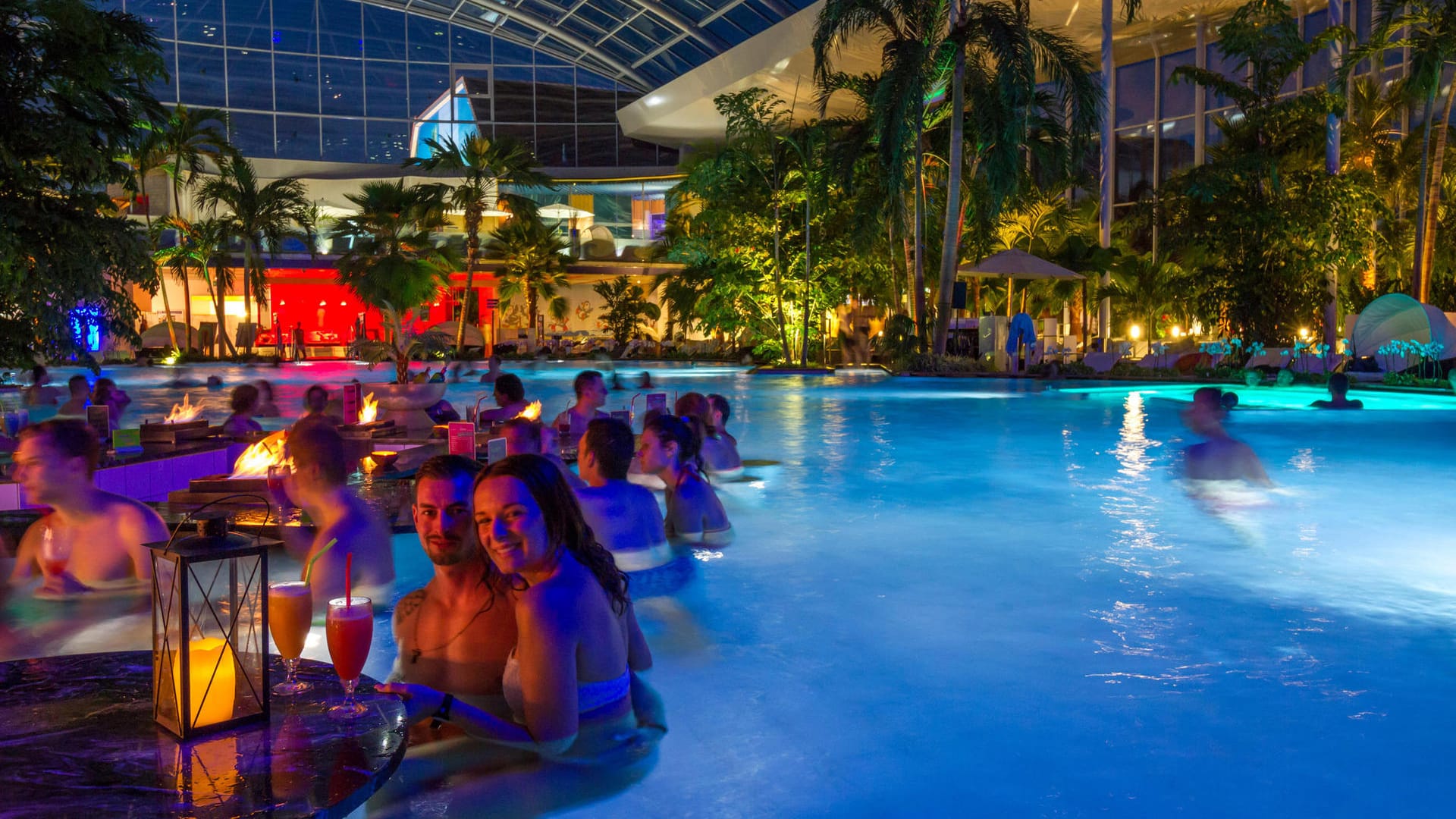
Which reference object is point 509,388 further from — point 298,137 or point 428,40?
point 428,40

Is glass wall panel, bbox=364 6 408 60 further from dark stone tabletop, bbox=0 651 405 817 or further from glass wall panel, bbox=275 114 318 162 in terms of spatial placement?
dark stone tabletop, bbox=0 651 405 817

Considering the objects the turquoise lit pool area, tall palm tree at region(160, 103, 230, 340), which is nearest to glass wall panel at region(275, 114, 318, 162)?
tall palm tree at region(160, 103, 230, 340)

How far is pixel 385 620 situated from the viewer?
15.8 ft

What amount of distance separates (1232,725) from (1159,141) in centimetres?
3042

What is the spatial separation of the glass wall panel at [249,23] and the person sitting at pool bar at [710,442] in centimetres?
4099

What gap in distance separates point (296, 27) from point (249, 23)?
1640 mm

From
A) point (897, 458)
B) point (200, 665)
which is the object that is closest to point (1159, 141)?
point (897, 458)

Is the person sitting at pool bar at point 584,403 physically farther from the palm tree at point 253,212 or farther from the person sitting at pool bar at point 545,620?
the palm tree at point 253,212

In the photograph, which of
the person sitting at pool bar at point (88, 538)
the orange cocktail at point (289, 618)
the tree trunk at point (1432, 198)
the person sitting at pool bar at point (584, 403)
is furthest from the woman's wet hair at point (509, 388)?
the tree trunk at point (1432, 198)

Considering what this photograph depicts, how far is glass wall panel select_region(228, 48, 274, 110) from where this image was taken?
4359 cm

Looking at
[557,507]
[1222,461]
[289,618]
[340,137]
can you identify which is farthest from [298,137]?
[289,618]

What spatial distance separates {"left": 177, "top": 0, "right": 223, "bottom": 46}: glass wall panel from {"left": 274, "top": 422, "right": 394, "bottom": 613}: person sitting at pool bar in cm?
4448

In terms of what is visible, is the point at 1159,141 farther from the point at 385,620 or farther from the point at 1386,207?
the point at 385,620

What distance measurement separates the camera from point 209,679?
6.56 feet
